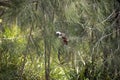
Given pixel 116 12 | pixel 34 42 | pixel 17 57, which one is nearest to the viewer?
pixel 34 42

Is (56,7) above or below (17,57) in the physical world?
above

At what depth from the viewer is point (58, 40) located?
2.65m

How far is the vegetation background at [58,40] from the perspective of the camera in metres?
2.47

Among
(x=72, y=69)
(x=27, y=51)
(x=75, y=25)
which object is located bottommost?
(x=72, y=69)

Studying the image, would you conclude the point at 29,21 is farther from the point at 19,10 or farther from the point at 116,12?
the point at 116,12

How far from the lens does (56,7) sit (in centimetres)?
252

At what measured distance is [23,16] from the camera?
2377 millimetres

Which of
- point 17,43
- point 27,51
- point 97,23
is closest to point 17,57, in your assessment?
point 17,43

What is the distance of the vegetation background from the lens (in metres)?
2.47

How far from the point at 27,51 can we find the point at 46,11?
1.72ft

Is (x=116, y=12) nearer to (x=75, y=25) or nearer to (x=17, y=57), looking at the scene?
(x=75, y=25)

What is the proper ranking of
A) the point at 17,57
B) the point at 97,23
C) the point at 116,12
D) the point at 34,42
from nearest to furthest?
1. the point at 34,42
2. the point at 97,23
3. the point at 116,12
4. the point at 17,57

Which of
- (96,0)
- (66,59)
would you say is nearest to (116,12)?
(96,0)

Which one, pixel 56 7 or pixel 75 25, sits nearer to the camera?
pixel 56 7
